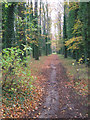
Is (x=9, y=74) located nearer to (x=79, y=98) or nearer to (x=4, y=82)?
(x=4, y=82)

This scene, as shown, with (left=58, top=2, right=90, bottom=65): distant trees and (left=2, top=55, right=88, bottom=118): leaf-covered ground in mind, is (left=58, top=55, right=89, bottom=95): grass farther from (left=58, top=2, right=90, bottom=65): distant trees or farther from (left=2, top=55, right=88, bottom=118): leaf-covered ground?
(left=58, top=2, right=90, bottom=65): distant trees

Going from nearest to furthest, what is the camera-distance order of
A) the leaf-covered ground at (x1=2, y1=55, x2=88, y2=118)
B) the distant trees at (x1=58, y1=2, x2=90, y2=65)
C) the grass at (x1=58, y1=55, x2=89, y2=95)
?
the leaf-covered ground at (x1=2, y1=55, x2=88, y2=118) → the grass at (x1=58, y1=55, x2=89, y2=95) → the distant trees at (x1=58, y1=2, x2=90, y2=65)

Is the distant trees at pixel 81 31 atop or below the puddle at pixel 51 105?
atop

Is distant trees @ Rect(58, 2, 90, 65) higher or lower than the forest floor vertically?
higher

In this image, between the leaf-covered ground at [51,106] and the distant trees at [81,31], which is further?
the distant trees at [81,31]

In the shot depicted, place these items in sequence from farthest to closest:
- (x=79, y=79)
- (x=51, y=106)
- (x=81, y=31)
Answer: (x=81, y=31), (x=79, y=79), (x=51, y=106)

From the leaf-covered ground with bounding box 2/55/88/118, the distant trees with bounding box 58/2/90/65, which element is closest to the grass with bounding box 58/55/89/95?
the leaf-covered ground with bounding box 2/55/88/118

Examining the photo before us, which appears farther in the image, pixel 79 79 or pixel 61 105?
pixel 79 79

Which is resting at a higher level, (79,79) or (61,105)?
(79,79)

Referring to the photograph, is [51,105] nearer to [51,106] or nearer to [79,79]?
[51,106]

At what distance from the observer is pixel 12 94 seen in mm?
5891

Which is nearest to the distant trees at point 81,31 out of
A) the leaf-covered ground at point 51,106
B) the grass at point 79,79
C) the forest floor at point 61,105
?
the grass at point 79,79

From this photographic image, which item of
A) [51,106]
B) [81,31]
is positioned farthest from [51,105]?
[81,31]

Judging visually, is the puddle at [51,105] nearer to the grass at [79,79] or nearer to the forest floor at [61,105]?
the forest floor at [61,105]
